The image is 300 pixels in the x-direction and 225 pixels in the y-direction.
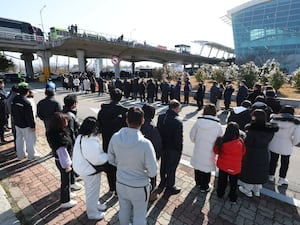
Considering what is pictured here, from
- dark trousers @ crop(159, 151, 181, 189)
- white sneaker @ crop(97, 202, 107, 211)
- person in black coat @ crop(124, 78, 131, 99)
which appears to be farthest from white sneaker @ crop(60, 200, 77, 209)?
person in black coat @ crop(124, 78, 131, 99)

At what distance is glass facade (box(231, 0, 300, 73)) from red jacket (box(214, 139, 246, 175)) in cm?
4321

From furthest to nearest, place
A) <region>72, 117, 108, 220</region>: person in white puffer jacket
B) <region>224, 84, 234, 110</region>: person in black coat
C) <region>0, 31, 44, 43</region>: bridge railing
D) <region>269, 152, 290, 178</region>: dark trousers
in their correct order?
1. <region>0, 31, 44, 43</region>: bridge railing
2. <region>224, 84, 234, 110</region>: person in black coat
3. <region>269, 152, 290, 178</region>: dark trousers
4. <region>72, 117, 108, 220</region>: person in white puffer jacket

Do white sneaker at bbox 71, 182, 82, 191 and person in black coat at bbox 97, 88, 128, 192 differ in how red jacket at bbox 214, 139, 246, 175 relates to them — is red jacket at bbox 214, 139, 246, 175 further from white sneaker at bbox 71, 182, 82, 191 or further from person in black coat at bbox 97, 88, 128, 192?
white sneaker at bbox 71, 182, 82, 191

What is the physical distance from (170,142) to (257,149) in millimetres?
1464

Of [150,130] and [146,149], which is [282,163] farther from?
[146,149]

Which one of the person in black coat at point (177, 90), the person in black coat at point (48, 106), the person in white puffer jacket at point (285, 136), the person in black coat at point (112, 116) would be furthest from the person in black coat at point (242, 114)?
the person in black coat at point (177, 90)

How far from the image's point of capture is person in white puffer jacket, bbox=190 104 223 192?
3.65m

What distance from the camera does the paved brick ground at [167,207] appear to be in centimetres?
332

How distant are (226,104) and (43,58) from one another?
104ft

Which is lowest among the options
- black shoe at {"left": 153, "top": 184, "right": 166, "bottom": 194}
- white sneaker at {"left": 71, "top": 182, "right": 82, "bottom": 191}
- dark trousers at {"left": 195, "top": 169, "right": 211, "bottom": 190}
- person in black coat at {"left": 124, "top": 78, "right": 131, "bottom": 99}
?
white sneaker at {"left": 71, "top": 182, "right": 82, "bottom": 191}

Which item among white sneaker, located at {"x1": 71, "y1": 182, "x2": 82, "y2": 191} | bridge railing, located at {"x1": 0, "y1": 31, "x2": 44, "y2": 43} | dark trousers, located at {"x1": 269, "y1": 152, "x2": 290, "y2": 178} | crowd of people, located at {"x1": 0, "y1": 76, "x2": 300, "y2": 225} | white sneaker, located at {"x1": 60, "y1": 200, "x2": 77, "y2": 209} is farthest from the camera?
bridge railing, located at {"x1": 0, "y1": 31, "x2": 44, "y2": 43}

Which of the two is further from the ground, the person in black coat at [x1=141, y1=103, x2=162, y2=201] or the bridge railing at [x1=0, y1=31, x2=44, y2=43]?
the bridge railing at [x1=0, y1=31, x2=44, y2=43]

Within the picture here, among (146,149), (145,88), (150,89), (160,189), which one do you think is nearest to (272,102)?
(160,189)

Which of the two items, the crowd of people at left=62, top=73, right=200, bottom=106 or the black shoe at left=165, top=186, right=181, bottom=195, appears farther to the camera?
the crowd of people at left=62, top=73, right=200, bottom=106
